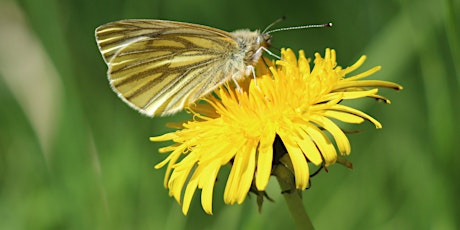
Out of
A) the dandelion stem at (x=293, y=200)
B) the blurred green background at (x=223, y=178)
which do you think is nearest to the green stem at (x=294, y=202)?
the dandelion stem at (x=293, y=200)

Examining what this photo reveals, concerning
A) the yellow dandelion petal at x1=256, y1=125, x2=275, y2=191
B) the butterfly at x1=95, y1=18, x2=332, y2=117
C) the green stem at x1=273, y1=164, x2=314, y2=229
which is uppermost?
the butterfly at x1=95, y1=18, x2=332, y2=117

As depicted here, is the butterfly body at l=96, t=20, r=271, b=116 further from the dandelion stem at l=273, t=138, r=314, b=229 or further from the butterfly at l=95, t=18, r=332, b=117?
the dandelion stem at l=273, t=138, r=314, b=229

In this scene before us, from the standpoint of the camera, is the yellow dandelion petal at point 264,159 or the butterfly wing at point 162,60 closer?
the yellow dandelion petal at point 264,159

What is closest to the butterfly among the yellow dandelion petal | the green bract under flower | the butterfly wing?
the butterfly wing

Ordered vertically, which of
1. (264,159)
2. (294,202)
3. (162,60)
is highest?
(162,60)

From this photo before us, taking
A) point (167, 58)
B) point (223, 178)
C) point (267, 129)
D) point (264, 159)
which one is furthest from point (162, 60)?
point (223, 178)

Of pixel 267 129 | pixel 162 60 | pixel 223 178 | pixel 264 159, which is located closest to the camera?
pixel 264 159

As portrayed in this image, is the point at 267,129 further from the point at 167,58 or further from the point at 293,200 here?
the point at 167,58

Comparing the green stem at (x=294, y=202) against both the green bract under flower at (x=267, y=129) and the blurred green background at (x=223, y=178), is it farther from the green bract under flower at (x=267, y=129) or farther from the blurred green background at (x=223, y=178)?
the blurred green background at (x=223, y=178)
